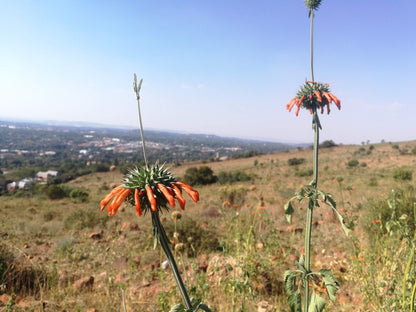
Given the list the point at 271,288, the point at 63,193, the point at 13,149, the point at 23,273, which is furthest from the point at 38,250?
the point at 13,149

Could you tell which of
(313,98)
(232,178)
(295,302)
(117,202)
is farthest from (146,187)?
(232,178)

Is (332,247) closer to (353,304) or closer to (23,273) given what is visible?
(353,304)

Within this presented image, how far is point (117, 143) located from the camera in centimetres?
8562

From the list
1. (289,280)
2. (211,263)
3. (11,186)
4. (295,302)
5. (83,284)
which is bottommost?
(11,186)

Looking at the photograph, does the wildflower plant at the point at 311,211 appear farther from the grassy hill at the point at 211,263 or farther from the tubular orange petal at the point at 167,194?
the tubular orange petal at the point at 167,194

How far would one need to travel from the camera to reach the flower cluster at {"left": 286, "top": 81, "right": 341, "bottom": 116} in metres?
2.18

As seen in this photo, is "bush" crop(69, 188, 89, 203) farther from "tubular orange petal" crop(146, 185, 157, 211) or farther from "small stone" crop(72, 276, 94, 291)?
"tubular orange petal" crop(146, 185, 157, 211)

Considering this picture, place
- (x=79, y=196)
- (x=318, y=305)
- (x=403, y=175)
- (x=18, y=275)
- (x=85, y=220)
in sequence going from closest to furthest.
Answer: (x=318, y=305) < (x=18, y=275) < (x=85, y=220) < (x=403, y=175) < (x=79, y=196)

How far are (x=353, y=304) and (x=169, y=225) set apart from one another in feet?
14.7

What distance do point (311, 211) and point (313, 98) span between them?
110 centimetres

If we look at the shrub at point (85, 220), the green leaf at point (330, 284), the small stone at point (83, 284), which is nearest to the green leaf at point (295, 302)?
the green leaf at point (330, 284)

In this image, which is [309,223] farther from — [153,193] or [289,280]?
[153,193]

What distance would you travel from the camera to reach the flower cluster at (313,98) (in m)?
2.18

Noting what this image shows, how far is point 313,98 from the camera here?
86.2 inches
